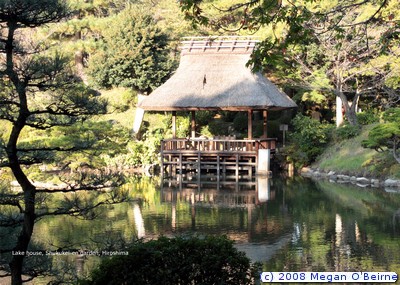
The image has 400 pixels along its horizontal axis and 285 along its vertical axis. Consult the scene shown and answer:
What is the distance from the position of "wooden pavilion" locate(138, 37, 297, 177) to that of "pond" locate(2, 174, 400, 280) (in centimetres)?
258

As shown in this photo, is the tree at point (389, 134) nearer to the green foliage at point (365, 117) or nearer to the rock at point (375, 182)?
the rock at point (375, 182)

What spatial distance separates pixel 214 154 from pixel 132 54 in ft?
24.5

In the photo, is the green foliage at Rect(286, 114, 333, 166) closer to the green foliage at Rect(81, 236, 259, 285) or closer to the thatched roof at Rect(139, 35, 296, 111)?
the thatched roof at Rect(139, 35, 296, 111)

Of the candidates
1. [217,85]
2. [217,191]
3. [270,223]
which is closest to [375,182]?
[217,191]

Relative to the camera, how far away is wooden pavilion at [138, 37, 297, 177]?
83.6 feet

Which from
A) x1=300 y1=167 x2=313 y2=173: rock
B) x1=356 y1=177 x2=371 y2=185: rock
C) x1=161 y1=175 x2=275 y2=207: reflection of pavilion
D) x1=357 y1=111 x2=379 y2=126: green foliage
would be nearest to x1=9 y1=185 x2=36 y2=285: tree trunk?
x1=161 y1=175 x2=275 y2=207: reflection of pavilion

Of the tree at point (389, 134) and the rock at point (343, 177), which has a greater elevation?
the tree at point (389, 134)

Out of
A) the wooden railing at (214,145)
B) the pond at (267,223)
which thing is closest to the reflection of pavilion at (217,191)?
the pond at (267,223)

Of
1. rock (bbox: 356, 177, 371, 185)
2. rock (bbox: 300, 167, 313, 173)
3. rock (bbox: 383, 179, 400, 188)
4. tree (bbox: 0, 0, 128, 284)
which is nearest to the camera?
tree (bbox: 0, 0, 128, 284)

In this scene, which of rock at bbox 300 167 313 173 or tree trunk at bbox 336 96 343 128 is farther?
tree trunk at bbox 336 96 343 128

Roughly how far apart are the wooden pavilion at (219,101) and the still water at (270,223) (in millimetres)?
2559

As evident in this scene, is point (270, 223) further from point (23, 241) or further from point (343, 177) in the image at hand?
point (343, 177)

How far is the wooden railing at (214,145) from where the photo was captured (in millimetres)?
25531

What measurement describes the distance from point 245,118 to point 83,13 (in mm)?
10390
